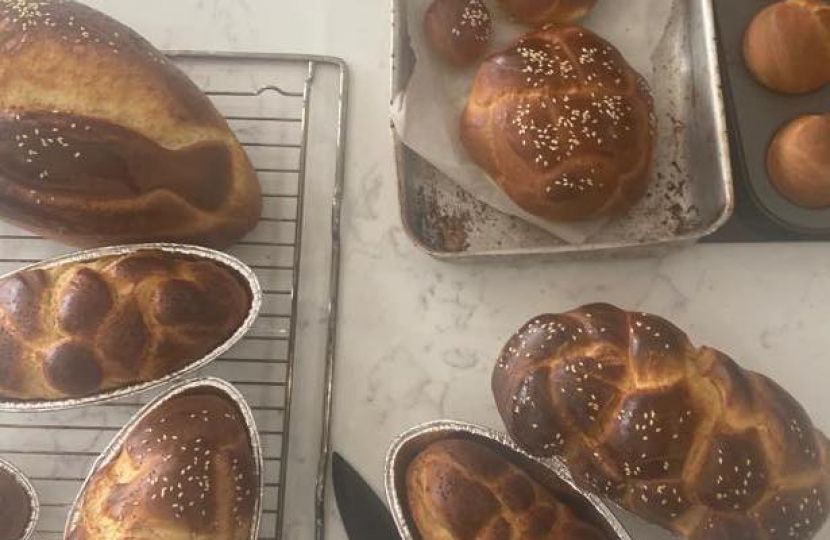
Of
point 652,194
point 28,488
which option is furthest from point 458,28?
point 28,488

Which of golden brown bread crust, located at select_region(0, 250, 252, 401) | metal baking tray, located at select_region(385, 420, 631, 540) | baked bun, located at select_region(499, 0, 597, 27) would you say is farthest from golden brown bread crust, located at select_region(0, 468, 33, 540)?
baked bun, located at select_region(499, 0, 597, 27)

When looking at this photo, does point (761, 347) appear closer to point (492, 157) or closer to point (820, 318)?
point (820, 318)

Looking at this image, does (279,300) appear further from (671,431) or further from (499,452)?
(671,431)

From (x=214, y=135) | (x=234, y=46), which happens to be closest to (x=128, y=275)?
(x=214, y=135)

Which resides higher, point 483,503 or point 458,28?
point 458,28

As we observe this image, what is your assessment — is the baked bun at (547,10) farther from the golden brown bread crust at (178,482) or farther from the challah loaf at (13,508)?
the challah loaf at (13,508)

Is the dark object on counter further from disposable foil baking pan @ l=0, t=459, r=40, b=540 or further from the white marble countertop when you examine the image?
disposable foil baking pan @ l=0, t=459, r=40, b=540

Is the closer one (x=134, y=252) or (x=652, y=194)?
(x=134, y=252)
